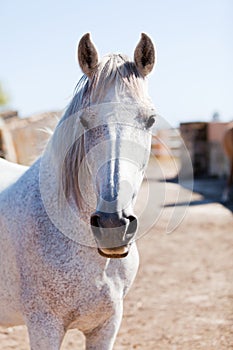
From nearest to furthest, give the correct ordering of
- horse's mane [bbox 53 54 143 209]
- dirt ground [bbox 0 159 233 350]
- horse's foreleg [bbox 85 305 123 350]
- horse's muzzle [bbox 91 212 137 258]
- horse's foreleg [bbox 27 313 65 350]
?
1. horse's muzzle [bbox 91 212 137 258]
2. horse's mane [bbox 53 54 143 209]
3. horse's foreleg [bbox 27 313 65 350]
4. horse's foreleg [bbox 85 305 123 350]
5. dirt ground [bbox 0 159 233 350]

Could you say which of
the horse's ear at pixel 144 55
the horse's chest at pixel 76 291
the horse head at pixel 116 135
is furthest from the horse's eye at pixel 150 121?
the horse's chest at pixel 76 291

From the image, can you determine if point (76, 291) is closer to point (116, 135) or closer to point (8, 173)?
point (116, 135)

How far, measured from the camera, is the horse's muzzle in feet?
4.71

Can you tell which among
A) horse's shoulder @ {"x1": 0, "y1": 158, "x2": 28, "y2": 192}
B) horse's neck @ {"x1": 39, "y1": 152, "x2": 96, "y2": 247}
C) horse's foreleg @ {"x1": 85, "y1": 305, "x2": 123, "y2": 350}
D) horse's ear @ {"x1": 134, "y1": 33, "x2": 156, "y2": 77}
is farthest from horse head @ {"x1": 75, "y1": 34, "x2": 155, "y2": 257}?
horse's shoulder @ {"x1": 0, "y1": 158, "x2": 28, "y2": 192}

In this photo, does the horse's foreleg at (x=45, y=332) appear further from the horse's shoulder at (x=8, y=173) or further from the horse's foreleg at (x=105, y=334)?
the horse's shoulder at (x=8, y=173)

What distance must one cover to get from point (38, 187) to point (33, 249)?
0.85 feet

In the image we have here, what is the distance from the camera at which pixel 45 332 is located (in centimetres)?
177

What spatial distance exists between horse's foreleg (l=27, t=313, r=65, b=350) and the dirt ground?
1.67ft

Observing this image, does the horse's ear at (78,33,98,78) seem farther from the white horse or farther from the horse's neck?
the horse's neck

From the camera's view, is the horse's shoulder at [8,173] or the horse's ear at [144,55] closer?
the horse's ear at [144,55]

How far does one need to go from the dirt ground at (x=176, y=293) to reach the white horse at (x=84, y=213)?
0.87ft

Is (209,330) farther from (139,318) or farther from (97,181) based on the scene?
(97,181)

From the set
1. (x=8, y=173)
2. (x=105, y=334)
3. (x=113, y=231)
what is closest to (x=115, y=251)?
(x=113, y=231)

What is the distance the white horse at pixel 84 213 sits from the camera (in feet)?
5.00
